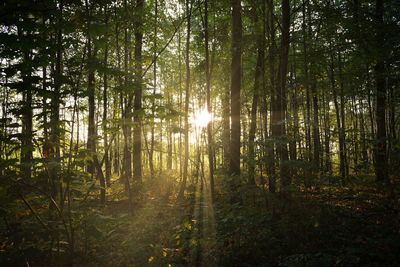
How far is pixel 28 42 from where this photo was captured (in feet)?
10.6

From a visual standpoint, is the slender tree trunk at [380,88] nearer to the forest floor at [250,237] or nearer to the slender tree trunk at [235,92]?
the forest floor at [250,237]

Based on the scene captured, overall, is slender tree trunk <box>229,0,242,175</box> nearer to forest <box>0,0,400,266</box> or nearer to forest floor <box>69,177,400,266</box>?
forest <box>0,0,400,266</box>

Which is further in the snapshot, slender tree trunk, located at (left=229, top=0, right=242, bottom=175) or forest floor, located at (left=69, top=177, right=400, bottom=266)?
slender tree trunk, located at (left=229, top=0, right=242, bottom=175)

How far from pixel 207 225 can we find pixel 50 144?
4.57m

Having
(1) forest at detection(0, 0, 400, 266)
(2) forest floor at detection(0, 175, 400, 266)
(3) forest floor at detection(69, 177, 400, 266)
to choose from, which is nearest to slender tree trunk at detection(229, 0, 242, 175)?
(1) forest at detection(0, 0, 400, 266)

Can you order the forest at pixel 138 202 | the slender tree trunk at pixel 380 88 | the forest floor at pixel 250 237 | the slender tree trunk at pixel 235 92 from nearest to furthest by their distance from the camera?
the forest at pixel 138 202
the forest floor at pixel 250 237
the slender tree trunk at pixel 380 88
the slender tree trunk at pixel 235 92

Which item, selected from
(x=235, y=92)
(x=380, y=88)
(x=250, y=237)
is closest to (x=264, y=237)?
(x=250, y=237)

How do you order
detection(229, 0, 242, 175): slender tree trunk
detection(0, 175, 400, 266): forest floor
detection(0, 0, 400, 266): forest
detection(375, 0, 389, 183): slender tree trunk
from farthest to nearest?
detection(229, 0, 242, 175): slender tree trunk < detection(375, 0, 389, 183): slender tree trunk < detection(0, 175, 400, 266): forest floor < detection(0, 0, 400, 266): forest

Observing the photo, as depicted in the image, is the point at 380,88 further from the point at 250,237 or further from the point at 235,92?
the point at 250,237

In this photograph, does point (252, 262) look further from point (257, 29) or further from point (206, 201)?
point (257, 29)

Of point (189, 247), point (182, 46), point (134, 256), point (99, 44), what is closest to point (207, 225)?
point (189, 247)

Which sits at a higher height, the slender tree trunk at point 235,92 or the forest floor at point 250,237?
the slender tree trunk at point 235,92

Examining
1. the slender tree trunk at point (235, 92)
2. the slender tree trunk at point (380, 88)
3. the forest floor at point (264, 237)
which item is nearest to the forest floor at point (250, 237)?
the forest floor at point (264, 237)

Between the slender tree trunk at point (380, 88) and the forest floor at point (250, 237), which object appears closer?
the forest floor at point (250, 237)
